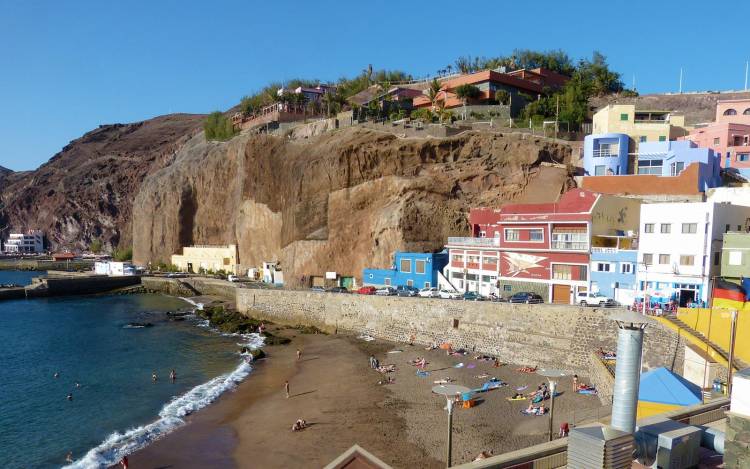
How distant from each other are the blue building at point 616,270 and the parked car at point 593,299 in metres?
0.37

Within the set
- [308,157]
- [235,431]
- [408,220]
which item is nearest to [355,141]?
[308,157]

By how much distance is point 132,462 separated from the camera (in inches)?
757

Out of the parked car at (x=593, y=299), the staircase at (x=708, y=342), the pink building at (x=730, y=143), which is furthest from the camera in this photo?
A: the pink building at (x=730, y=143)

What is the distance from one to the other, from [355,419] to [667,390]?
42.1 ft

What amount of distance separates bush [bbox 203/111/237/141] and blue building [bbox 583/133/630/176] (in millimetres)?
60872

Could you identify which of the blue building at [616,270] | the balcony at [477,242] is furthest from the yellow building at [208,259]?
the blue building at [616,270]

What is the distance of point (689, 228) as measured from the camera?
2586cm

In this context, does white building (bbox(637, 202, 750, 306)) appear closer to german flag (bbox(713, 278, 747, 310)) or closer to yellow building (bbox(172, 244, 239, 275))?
german flag (bbox(713, 278, 747, 310))

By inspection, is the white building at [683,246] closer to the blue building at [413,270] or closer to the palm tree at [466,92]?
the blue building at [413,270]

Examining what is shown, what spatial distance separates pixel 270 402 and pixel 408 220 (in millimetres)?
22255

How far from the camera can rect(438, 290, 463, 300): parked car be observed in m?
32.1

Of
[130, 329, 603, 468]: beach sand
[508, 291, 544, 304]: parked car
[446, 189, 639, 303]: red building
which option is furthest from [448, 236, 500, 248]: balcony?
[130, 329, 603, 468]: beach sand

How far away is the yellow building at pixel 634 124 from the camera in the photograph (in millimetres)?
40281

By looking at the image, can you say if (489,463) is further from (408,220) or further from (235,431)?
(408,220)
